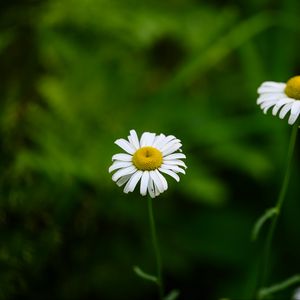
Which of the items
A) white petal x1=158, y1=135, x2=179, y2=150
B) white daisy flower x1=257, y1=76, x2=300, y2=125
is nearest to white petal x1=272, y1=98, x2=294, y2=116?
white daisy flower x1=257, y1=76, x2=300, y2=125

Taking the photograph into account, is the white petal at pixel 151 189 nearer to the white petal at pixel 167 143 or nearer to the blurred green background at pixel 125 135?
the white petal at pixel 167 143

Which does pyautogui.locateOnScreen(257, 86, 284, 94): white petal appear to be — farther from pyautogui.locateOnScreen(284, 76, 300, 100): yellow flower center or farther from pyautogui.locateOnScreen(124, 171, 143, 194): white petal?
pyautogui.locateOnScreen(124, 171, 143, 194): white petal

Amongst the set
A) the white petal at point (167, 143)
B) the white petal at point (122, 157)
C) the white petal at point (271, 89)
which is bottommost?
the white petal at point (122, 157)

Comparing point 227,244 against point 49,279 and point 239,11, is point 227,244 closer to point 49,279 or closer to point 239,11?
point 49,279

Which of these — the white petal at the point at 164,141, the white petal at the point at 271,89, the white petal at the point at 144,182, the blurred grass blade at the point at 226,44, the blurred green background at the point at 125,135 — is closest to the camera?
the white petal at the point at 144,182

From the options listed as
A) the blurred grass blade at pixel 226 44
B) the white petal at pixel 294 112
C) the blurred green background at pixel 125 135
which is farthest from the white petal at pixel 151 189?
the blurred grass blade at pixel 226 44

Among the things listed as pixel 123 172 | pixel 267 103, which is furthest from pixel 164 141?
pixel 267 103
